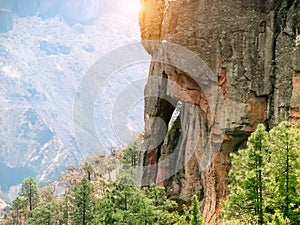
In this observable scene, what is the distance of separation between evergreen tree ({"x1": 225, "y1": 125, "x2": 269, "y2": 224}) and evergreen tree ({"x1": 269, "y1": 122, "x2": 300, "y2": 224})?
1.89 ft

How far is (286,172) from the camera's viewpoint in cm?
1894

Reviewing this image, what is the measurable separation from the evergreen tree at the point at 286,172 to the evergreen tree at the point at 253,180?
578 millimetres

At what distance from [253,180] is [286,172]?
1.58 metres

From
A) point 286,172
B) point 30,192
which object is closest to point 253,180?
point 286,172

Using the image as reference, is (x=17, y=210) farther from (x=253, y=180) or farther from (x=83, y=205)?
(x=253, y=180)

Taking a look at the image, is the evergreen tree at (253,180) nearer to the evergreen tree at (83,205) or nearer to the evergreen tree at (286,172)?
the evergreen tree at (286,172)

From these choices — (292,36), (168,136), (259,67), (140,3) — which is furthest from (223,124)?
(140,3)

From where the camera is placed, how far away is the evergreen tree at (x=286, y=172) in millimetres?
18672

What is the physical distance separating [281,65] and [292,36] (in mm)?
1882

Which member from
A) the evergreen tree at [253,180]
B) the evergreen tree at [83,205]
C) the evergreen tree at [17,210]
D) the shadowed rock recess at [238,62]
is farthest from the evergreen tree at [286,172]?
the evergreen tree at [17,210]

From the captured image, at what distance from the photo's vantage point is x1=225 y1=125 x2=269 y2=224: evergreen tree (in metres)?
19.5

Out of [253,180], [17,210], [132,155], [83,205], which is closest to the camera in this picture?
[253,180]

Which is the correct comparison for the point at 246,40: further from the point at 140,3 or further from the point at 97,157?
the point at 97,157

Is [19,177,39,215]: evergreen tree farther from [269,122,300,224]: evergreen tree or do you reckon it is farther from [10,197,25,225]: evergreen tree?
[269,122,300,224]: evergreen tree
